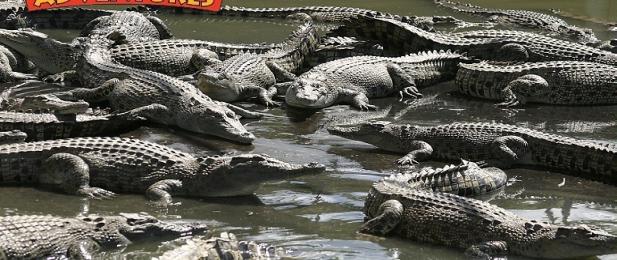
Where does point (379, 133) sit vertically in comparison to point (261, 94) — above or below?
above

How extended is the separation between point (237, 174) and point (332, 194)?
2.37 ft

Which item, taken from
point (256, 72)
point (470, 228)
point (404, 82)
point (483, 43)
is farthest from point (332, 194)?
point (483, 43)

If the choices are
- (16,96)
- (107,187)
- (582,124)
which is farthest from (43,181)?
(582,124)

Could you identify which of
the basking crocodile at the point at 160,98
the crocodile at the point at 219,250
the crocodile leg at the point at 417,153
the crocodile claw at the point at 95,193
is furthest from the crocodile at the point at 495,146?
the crocodile at the point at 219,250

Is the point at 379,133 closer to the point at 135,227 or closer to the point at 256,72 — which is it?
the point at 256,72

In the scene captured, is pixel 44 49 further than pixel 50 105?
Yes

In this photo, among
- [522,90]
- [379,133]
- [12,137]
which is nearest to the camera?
[12,137]

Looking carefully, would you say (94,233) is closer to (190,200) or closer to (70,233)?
(70,233)

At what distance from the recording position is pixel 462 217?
6195mm

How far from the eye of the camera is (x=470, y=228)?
6.14 meters

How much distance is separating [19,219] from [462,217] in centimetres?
267

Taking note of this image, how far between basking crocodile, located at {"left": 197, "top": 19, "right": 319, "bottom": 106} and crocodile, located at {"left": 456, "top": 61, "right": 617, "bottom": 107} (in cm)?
218

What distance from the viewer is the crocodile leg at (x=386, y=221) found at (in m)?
6.31

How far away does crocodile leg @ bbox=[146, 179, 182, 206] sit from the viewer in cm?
682
